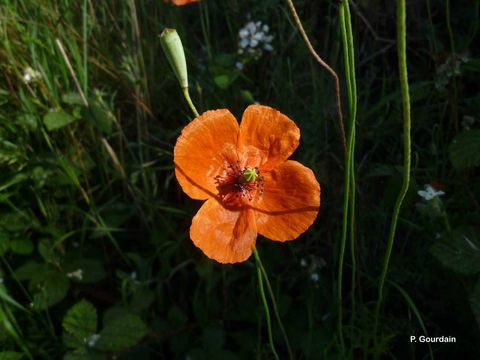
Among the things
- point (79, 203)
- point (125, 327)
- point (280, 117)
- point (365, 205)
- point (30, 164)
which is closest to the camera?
point (280, 117)

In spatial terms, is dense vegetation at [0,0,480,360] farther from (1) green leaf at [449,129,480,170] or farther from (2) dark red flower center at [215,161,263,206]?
(2) dark red flower center at [215,161,263,206]

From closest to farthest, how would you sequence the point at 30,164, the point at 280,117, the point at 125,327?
the point at 280,117, the point at 125,327, the point at 30,164

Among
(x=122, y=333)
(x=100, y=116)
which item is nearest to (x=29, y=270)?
(x=122, y=333)

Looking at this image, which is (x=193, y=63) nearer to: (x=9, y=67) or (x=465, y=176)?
(x=9, y=67)

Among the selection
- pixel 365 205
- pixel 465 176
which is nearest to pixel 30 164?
pixel 365 205

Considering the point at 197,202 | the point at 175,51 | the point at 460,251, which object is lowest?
the point at 197,202

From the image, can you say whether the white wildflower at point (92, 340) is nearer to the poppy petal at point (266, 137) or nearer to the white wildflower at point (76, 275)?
the white wildflower at point (76, 275)

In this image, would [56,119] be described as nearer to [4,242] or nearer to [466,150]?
[4,242]
